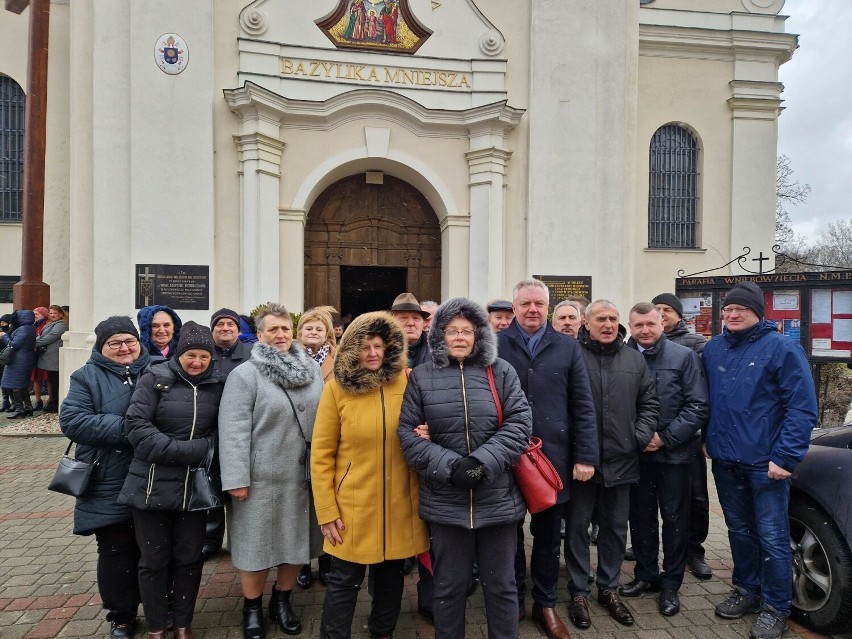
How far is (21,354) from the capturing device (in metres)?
9.28

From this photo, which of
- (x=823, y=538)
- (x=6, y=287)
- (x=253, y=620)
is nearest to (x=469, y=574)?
(x=253, y=620)

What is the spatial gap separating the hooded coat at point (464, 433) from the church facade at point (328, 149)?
6834mm

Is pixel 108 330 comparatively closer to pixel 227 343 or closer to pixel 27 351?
pixel 227 343

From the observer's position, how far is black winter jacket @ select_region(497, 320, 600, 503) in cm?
330

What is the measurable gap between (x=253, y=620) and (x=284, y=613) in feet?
0.61

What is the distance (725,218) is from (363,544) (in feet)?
39.4

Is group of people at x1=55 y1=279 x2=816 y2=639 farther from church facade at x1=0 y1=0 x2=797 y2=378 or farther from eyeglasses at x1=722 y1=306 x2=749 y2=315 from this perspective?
church facade at x1=0 y1=0 x2=797 y2=378

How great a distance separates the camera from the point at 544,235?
9945 millimetres

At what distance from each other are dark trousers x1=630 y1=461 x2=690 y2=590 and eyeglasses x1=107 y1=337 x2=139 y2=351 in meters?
3.38

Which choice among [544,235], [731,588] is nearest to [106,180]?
[544,235]

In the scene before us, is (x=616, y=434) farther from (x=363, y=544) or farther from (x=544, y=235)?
(x=544, y=235)

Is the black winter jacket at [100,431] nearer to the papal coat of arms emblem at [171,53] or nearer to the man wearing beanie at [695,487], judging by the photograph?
the man wearing beanie at [695,487]

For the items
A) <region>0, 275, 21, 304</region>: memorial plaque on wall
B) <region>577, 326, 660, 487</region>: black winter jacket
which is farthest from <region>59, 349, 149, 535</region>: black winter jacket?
<region>0, 275, 21, 304</region>: memorial plaque on wall

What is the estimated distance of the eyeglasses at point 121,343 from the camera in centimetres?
316
